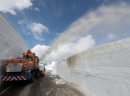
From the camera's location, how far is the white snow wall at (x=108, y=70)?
459 cm

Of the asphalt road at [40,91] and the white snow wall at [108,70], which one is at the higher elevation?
the white snow wall at [108,70]

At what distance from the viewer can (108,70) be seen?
18.1ft

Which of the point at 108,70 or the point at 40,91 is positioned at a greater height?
the point at 108,70

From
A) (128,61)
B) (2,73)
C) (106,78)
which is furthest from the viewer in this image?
(2,73)

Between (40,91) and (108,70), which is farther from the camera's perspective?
(40,91)

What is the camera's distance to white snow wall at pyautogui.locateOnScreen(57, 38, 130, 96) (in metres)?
4.59

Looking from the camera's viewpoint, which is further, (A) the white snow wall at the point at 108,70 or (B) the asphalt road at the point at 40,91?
(B) the asphalt road at the point at 40,91

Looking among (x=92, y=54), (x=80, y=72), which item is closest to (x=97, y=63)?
(x=92, y=54)

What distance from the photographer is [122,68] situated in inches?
184

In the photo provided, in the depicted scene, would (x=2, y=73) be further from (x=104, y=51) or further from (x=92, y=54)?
(x=104, y=51)

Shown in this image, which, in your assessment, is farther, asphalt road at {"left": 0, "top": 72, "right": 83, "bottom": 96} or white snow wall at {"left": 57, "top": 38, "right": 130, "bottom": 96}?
asphalt road at {"left": 0, "top": 72, "right": 83, "bottom": 96}

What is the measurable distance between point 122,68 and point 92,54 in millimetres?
2600

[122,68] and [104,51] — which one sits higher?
[104,51]

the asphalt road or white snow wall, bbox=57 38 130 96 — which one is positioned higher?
white snow wall, bbox=57 38 130 96
